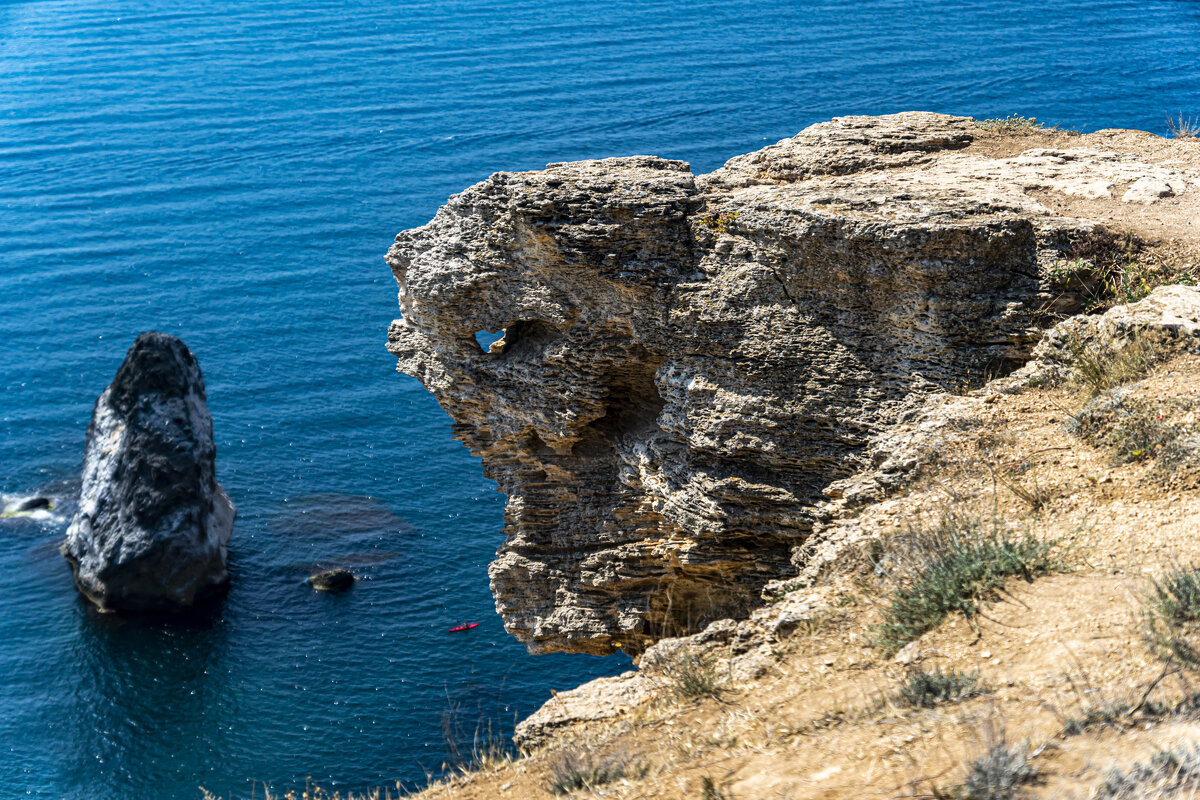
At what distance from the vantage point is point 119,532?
135 feet

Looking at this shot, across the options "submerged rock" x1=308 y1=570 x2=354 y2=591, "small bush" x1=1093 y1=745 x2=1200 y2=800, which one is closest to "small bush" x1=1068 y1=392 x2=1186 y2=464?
"small bush" x1=1093 y1=745 x2=1200 y2=800

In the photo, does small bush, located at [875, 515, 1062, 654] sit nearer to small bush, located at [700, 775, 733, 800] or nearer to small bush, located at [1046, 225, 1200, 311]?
small bush, located at [700, 775, 733, 800]

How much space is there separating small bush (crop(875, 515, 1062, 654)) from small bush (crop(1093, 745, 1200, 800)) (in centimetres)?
295

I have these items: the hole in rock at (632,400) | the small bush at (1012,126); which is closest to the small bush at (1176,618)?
the hole in rock at (632,400)

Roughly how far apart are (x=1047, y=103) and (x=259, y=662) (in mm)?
58136

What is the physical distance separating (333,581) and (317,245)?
95.8ft

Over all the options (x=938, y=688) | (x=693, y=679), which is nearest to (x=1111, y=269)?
(x=938, y=688)

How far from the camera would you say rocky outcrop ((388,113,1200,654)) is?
15599 mm

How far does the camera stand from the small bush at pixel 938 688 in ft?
28.8

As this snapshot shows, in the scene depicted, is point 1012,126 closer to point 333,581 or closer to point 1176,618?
point 1176,618

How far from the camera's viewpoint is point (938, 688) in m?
8.91

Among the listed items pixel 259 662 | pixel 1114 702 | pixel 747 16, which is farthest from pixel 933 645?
pixel 747 16

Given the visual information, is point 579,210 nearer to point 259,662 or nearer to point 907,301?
point 907,301

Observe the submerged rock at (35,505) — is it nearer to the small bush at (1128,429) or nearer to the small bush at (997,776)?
the small bush at (1128,429)
